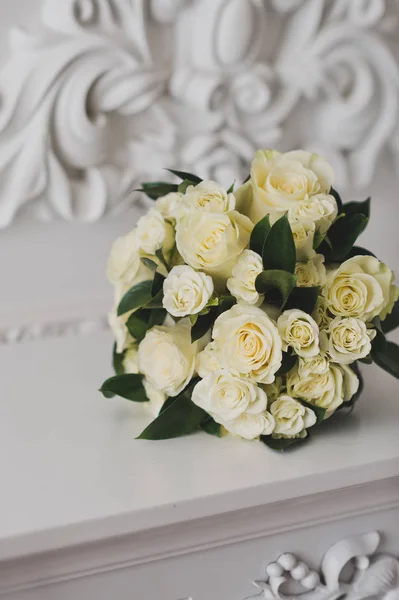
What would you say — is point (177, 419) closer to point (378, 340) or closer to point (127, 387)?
point (127, 387)

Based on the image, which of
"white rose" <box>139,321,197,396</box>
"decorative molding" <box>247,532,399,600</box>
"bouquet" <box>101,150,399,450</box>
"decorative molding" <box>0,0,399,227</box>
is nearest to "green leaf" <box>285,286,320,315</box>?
"bouquet" <box>101,150,399,450</box>

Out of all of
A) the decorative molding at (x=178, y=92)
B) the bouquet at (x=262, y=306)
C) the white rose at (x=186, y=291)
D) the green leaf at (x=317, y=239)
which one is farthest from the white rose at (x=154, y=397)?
the decorative molding at (x=178, y=92)

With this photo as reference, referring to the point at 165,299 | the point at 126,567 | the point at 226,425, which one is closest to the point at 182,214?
the point at 165,299

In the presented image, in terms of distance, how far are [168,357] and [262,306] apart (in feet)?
0.33

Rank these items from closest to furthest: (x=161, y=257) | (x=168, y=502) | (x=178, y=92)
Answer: (x=168, y=502) < (x=161, y=257) < (x=178, y=92)

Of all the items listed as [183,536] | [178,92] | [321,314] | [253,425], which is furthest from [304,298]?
[178,92]

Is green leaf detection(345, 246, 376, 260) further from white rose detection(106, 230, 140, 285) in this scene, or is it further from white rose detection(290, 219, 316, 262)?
white rose detection(106, 230, 140, 285)

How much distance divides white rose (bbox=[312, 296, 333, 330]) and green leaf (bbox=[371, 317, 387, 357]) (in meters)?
0.05

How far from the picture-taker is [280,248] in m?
0.64

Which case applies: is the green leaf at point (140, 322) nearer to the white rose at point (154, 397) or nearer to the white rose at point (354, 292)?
the white rose at point (154, 397)

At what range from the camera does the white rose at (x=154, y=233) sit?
712 mm

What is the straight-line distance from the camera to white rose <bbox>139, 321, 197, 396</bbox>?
675 millimetres

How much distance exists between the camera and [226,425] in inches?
26.9

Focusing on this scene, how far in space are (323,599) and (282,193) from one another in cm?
39
